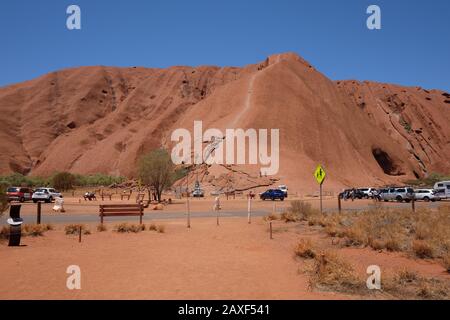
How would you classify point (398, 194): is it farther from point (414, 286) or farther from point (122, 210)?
point (414, 286)

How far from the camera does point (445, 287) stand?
9250mm

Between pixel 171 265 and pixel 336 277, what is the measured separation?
4.26m

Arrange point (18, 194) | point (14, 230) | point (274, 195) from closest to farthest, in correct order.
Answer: point (14, 230) < point (18, 194) < point (274, 195)

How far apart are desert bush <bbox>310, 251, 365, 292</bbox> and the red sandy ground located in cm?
35

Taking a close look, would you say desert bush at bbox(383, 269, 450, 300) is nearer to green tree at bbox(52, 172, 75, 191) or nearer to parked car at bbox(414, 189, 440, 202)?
parked car at bbox(414, 189, 440, 202)

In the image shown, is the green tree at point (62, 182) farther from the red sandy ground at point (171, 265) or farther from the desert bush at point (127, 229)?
the red sandy ground at point (171, 265)

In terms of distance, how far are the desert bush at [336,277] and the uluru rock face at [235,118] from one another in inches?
2140

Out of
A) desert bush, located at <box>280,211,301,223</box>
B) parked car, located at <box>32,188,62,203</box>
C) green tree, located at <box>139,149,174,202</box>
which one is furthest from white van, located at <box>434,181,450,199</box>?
parked car, located at <box>32,188,62,203</box>

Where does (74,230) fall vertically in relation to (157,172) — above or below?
below

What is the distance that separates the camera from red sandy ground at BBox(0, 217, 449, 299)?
8500mm

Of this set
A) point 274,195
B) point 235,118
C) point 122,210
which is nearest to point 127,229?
point 122,210

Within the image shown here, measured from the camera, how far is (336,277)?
9.47 m
